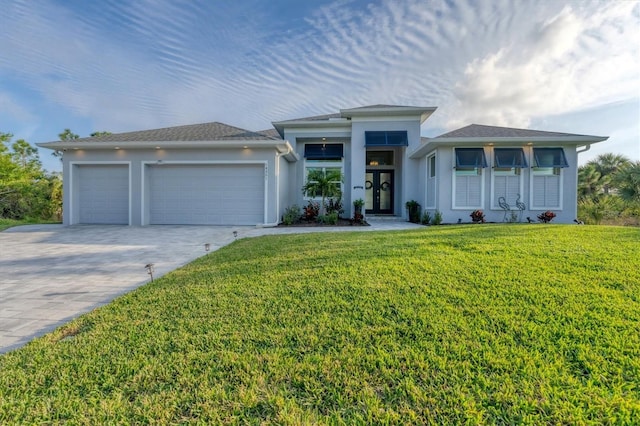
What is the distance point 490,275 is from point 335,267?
223cm

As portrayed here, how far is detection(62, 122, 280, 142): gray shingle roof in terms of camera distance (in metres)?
11.9

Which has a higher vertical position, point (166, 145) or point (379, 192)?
point (166, 145)

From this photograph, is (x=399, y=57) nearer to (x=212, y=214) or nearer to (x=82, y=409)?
(x=212, y=214)

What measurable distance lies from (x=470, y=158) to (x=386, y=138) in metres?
4.14

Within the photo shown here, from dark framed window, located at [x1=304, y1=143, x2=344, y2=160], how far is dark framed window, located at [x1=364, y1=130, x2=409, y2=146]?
5.25 feet

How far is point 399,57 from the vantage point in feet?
44.7

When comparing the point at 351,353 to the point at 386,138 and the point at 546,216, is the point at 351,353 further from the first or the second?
the point at 386,138

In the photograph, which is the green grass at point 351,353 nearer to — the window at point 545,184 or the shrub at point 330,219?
the shrub at point 330,219

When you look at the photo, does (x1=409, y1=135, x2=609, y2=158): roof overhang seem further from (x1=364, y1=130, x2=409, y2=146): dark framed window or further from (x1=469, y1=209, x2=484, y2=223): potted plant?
(x1=469, y1=209, x2=484, y2=223): potted plant

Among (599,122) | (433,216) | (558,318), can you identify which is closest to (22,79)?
(433,216)

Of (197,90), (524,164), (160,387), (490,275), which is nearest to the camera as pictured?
(160,387)

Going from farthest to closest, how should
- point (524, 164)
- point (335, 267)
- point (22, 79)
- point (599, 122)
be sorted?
1. point (22, 79)
2. point (599, 122)
3. point (524, 164)
4. point (335, 267)

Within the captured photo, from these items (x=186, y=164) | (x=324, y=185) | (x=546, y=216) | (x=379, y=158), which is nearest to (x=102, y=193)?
(x=186, y=164)

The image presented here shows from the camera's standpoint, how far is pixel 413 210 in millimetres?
13820
